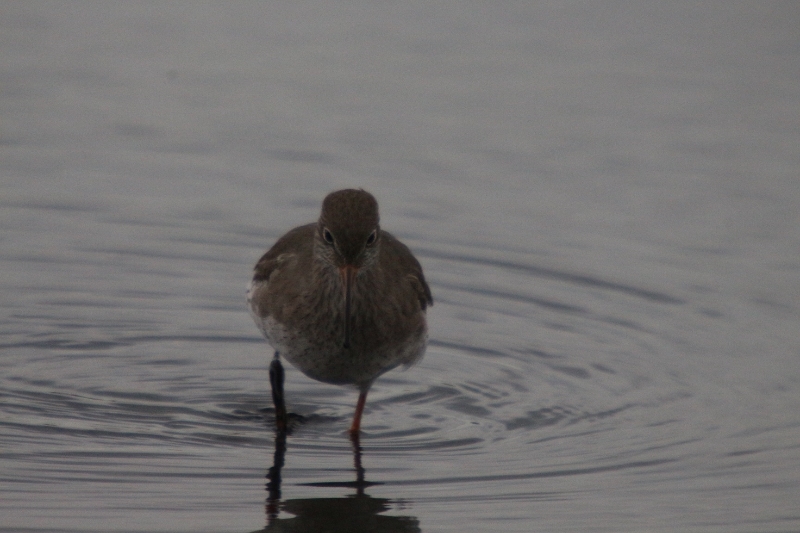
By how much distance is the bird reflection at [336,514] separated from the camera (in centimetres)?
718

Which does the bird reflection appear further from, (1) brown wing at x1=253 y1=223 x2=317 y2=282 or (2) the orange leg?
(1) brown wing at x1=253 y1=223 x2=317 y2=282

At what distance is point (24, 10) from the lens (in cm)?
1878

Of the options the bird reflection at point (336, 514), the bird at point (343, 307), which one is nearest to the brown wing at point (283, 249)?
the bird at point (343, 307)

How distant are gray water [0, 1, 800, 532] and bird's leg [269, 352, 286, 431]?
154 millimetres

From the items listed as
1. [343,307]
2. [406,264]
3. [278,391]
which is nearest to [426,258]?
[406,264]

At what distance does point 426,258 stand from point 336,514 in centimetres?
509

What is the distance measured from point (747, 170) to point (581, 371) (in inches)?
191

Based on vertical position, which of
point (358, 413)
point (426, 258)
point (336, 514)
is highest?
point (426, 258)

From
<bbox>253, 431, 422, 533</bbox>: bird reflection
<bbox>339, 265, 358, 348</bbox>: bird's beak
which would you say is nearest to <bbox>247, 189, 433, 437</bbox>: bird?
<bbox>339, 265, 358, 348</bbox>: bird's beak

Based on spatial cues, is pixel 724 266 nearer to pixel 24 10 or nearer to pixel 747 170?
pixel 747 170

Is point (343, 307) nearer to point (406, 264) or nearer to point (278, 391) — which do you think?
point (278, 391)

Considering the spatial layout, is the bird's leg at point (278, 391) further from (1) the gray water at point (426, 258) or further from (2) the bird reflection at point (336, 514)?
(2) the bird reflection at point (336, 514)

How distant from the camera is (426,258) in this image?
12.2m

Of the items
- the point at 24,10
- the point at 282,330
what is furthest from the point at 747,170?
the point at 24,10
